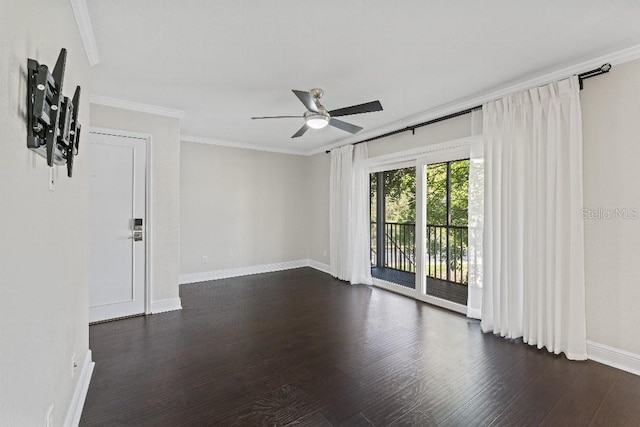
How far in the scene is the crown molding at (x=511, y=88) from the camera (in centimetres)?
245

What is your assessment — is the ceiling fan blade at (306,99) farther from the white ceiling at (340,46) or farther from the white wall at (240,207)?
the white wall at (240,207)

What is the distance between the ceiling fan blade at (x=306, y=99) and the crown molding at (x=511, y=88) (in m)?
1.80

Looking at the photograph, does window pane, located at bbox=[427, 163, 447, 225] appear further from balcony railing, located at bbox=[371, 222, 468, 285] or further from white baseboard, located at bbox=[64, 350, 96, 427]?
white baseboard, located at bbox=[64, 350, 96, 427]

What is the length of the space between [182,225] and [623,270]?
5.65m

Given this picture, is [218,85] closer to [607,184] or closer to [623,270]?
[607,184]

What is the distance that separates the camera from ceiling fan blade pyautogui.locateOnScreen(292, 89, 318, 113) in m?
2.56

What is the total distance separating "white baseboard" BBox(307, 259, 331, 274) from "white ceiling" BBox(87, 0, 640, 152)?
3.51 meters

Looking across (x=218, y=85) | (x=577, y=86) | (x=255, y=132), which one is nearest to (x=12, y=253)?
(x=218, y=85)

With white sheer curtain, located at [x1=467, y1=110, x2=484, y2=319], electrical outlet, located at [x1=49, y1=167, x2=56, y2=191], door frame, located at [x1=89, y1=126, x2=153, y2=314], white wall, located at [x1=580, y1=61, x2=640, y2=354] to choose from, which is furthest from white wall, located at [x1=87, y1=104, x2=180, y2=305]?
white wall, located at [x1=580, y1=61, x2=640, y2=354]

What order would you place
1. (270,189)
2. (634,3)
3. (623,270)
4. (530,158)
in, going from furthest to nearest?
(270,189), (530,158), (623,270), (634,3)

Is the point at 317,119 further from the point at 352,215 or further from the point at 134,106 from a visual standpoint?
the point at 352,215

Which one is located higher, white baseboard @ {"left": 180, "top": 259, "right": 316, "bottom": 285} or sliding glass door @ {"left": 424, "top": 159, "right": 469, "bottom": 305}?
sliding glass door @ {"left": 424, "top": 159, "right": 469, "bottom": 305}

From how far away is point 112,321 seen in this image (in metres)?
3.49

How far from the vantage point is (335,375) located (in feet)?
7.84
